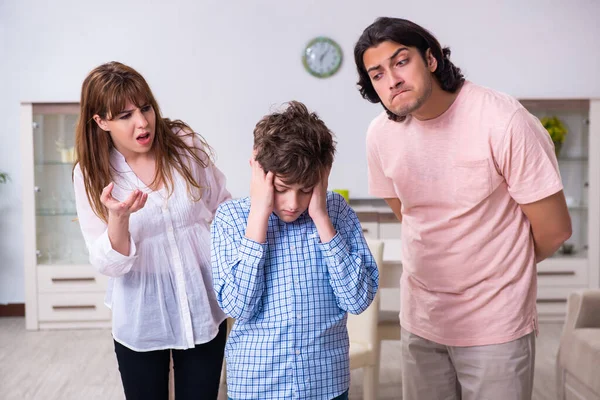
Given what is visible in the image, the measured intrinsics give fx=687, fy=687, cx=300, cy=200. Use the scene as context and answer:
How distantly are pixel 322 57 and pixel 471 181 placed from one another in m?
3.54

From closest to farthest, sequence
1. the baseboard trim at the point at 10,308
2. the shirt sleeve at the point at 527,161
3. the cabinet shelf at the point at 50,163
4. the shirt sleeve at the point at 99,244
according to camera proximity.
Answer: the shirt sleeve at the point at 527,161 < the shirt sleeve at the point at 99,244 < the cabinet shelf at the point at 50,163 < the baseboard trim at the point at 10,308

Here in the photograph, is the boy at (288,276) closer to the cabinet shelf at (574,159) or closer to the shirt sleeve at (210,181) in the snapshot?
the shirt sleeve at (210,181)

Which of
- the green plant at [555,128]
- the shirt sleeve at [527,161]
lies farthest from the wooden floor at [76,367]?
the shirt sleeve at [527,161]

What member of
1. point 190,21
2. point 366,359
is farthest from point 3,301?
point 366,359

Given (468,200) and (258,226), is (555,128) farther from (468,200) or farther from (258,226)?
(258,226)

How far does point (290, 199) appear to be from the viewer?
1410 millimetres

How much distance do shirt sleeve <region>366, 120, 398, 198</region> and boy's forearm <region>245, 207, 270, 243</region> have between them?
47 cm

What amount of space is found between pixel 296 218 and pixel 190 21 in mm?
3742

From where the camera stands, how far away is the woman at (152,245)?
1.72m

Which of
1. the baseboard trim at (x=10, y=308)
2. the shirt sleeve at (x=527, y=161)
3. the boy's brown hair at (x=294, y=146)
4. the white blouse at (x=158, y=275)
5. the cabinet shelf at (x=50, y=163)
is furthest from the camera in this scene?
the baseboard trim at (x=10, y=308)

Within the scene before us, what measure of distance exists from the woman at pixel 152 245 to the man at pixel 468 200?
0.54 meters

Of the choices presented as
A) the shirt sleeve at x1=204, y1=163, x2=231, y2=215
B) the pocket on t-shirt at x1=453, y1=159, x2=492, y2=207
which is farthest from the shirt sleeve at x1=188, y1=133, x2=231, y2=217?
the pocket on t-shirt at x1=453, y1=159, x2=492, y2=207

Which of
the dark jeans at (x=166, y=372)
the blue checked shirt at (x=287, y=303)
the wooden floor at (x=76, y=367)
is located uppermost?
the blue checked shirt at (x=287, y=303)

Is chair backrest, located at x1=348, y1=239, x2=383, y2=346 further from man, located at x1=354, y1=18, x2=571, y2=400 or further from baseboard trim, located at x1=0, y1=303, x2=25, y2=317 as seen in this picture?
baseboard trim, located at x1=0, y1=303, x2=25, y2=317
